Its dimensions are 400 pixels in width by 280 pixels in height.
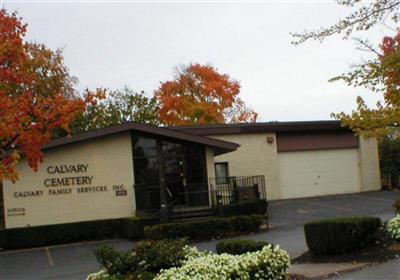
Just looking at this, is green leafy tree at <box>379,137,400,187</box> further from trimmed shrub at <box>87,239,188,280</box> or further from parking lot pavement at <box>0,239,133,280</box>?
trimmed shrub at <box>87,239,188,280</box>

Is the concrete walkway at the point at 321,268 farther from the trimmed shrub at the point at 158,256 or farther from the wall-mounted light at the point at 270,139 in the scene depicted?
the wall-mounted light at the point at 270,139

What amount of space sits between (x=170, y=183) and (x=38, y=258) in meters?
7.45

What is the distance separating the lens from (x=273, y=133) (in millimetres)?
32406

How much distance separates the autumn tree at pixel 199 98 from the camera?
1912 inches

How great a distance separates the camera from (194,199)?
83.0 feet

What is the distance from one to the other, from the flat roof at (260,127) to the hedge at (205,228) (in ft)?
30.8

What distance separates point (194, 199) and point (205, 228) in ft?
11.9

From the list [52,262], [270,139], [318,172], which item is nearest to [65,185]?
[52,262]

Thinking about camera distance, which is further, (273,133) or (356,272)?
(273,133)

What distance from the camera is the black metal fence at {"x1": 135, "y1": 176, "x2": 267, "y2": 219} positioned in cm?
2425

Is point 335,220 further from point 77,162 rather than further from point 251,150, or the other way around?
point 251,150

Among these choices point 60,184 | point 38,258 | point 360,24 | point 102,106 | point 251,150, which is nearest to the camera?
point 360,24

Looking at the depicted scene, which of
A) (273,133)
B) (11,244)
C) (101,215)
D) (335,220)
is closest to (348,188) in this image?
(273,133)

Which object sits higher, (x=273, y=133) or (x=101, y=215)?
(x=273, y=133)
